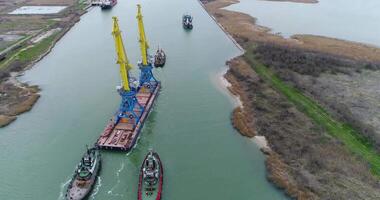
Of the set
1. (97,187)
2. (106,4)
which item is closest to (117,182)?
(97,187)

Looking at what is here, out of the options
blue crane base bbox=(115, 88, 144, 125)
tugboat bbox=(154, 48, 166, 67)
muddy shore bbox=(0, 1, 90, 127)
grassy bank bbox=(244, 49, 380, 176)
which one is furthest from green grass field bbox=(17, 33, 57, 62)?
grassy bank bbox=(244, 49, 380, 176)

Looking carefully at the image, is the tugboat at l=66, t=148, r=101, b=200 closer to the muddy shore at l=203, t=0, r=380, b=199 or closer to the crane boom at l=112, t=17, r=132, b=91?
the crane boom at l=112, t=17, r=132, b=91

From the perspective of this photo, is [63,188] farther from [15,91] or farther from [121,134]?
[15,91]

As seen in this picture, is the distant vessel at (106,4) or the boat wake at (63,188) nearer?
the boat wake at (63,188)

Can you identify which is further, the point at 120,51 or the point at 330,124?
the point at 330,124

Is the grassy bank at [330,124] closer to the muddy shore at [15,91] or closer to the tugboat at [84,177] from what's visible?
the tugboat at [84,177]

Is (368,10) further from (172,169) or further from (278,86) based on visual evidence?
(172,169)

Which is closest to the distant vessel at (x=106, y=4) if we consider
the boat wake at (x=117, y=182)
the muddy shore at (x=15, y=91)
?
the muddy shore at (x=15, y=91)

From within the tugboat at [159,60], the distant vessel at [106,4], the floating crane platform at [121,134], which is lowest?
the floating crane platform at [121,134]
